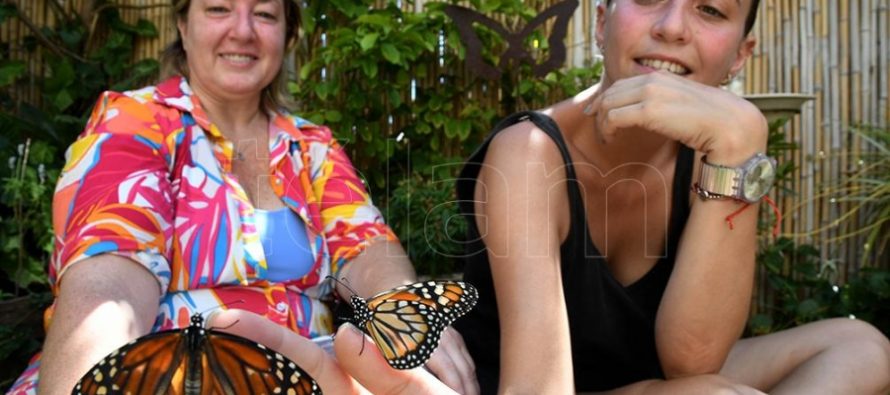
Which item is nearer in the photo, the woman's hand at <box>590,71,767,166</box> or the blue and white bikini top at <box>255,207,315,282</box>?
the woman's hand at <box>590,71,767,166</box>

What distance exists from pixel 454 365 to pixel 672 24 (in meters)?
0.80

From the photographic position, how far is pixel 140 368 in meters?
1.43

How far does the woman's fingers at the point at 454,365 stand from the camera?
5.98 feet

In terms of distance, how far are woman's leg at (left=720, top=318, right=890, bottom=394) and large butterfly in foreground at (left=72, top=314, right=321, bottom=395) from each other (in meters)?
1.05

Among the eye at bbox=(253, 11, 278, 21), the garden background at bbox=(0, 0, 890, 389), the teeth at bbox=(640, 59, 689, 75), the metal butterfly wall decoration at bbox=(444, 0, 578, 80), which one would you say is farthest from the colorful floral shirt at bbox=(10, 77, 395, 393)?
the metal butterfly wall decoration at bbox=(444, 0, 578, 80)

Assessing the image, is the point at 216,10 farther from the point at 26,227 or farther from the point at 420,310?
the point at 26,227

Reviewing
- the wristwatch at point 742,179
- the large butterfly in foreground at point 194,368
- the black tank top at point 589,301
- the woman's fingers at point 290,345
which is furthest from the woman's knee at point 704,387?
the large butterfly in foreground at point 194,368

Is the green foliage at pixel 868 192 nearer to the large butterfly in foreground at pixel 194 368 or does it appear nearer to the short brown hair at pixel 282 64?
the short brown hair at pixel 282 64

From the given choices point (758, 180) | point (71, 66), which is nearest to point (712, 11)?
point (758, 180)

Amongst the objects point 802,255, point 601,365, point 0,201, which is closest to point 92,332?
point 601,365

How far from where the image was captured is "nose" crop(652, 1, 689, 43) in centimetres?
184

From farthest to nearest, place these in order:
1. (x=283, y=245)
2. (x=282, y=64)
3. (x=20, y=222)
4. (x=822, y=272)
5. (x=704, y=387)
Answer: (x=822, y=272), (x=20, y=222), (x=282, y=64), (x=283, y=245), (x=704, y=387)

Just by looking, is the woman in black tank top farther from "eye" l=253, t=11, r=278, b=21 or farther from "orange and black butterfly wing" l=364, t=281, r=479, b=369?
"eye" l=253, t=11, r=278, b=21

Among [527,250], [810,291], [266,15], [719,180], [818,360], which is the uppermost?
[266,15]
